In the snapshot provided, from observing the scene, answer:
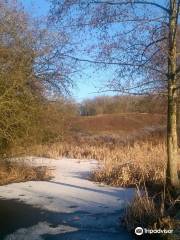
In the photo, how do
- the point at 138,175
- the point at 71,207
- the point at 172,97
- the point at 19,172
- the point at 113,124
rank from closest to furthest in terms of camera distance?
the point at 172,97, the point at 71,207, the point at 138,175, the point at 19,172, the point at 113,124

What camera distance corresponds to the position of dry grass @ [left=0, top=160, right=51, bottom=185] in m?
13.2

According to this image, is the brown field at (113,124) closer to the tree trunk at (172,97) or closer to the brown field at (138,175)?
the brown field at (138,175)

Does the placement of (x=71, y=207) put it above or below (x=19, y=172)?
below

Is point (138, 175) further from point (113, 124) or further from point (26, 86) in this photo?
point (113, 124)

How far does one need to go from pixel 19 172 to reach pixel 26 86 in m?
2.77

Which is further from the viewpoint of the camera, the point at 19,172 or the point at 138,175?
the point at 19,172

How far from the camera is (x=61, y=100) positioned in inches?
586

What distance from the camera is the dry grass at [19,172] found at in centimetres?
1319

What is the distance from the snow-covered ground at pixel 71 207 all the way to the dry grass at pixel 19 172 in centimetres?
50

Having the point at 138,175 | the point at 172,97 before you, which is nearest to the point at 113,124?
the point at 138,175

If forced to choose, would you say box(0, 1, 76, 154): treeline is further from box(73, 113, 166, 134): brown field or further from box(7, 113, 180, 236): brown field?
box(73, 113, 166, 134): brown field

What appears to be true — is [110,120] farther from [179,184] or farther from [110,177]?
[179,184]

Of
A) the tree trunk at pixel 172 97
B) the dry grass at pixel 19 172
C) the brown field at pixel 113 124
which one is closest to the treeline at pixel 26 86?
the dry grass at pixel 19 172

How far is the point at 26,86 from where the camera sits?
41.9ft
